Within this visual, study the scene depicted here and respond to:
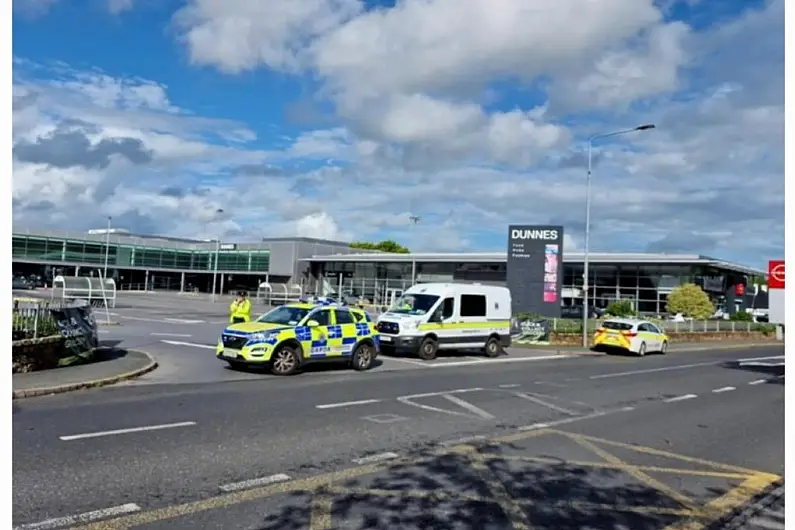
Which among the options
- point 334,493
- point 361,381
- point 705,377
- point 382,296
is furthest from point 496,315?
point 382,296

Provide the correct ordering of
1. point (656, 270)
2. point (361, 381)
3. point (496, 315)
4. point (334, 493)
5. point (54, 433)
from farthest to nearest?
point (656, 270)
point (496, 315)
point (361, 381)
point (54, 433)
point (334, 493)

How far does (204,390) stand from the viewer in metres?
12.7

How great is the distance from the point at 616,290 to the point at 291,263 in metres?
37.6

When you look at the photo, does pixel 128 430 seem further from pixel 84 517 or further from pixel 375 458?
pixel 84 517

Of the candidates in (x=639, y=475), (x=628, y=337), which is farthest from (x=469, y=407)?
(x=628, y=337)

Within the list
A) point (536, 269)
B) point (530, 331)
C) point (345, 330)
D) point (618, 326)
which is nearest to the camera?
point (345, 330)

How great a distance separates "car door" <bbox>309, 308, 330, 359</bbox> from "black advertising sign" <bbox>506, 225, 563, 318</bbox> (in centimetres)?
2031

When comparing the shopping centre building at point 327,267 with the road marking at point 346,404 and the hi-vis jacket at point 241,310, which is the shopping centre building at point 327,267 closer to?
the hi-vis jacket at point 241,310

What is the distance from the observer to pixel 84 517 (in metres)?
5.39

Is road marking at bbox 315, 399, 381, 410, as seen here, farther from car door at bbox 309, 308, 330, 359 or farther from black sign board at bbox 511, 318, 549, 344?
black sign board at bbox 511, 318, 549, 344

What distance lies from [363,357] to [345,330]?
3.02 feet

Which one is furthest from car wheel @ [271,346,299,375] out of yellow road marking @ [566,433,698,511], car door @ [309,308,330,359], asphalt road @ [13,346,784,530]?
yellow road marking @ [566,433,698,511]

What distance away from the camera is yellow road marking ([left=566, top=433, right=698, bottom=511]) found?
677 cm

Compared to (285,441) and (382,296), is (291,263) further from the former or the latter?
(285,441)
